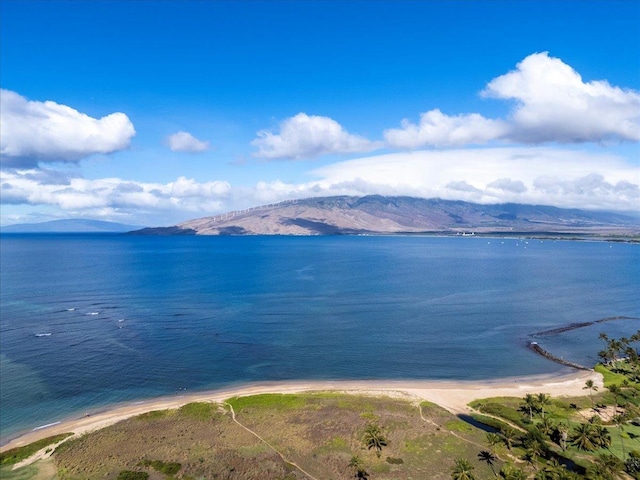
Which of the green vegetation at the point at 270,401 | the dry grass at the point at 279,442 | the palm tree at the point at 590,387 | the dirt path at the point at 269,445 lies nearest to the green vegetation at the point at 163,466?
the dry grass at the point at 279,442

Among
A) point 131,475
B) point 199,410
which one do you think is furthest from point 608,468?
point 131,475

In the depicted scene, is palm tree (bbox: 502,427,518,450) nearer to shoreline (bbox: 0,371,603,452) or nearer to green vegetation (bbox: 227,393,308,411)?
shoreline (bbox: 0,371,603,452)

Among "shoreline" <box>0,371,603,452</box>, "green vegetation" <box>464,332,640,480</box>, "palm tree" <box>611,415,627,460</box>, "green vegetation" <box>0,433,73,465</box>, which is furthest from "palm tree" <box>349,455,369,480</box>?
"green vegetation" <box>0,433,73,465</box>

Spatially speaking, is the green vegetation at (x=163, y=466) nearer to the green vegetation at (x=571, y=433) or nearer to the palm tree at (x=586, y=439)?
the green vegetation at (x=571, y=433)

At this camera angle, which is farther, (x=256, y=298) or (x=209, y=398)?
(x=256, y=298)

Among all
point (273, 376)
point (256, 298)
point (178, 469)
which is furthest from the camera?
point (256, 298)

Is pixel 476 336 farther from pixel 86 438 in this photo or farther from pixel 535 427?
pixel 86 438

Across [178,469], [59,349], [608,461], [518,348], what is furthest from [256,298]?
[608,461]
